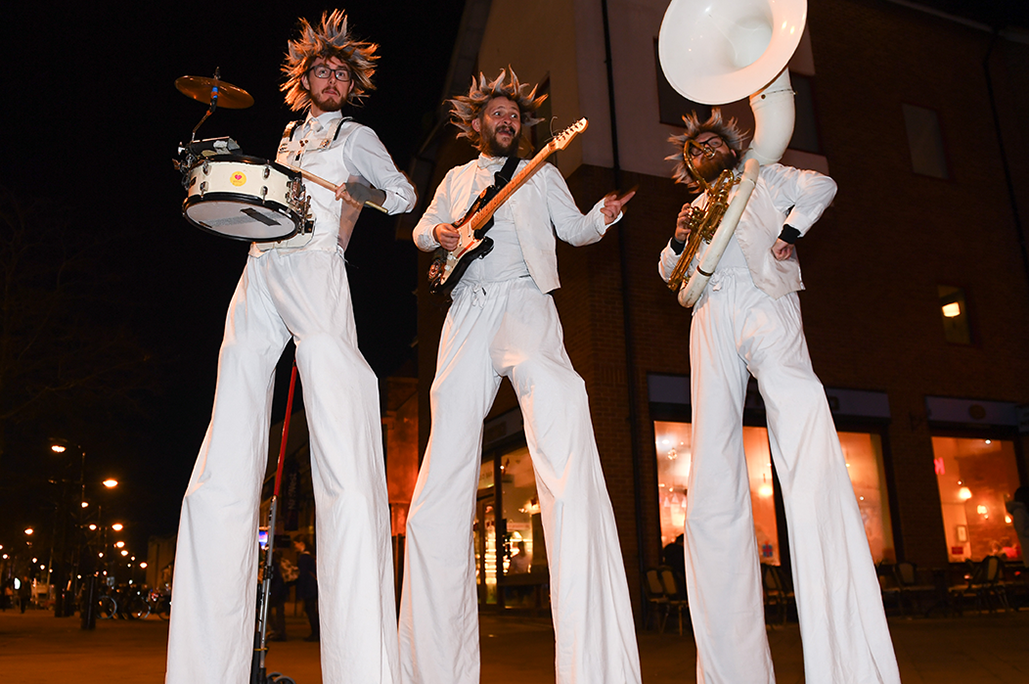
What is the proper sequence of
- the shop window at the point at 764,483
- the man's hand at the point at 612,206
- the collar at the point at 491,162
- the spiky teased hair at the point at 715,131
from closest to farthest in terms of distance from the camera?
the man's hand at the point at 612,206, the collar at the point at 491,162, the spiky teased hair at the point at 715,131, the shop window at the point at 764,483

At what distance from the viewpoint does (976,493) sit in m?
14.0

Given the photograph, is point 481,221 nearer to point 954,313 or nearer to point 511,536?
point 511,536

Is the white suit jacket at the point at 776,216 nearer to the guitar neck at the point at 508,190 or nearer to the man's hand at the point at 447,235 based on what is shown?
the guitar neck at the point at 508,190

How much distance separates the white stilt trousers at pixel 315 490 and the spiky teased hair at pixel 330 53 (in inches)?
37.3

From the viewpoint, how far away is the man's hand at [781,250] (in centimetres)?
400

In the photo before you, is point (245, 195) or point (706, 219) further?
point (706, 219)

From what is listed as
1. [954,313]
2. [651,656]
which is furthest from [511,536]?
[954,313]

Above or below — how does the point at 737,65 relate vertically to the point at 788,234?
above

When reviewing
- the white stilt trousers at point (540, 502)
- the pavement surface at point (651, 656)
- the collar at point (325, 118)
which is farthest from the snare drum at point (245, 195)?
the pavement surface at point (651, 656)

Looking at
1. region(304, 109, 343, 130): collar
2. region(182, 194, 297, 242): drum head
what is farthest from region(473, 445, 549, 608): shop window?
region(182, 194, 297, 242): drum head

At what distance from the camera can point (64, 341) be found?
60.8 ft

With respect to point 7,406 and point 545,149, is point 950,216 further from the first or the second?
point 7,406

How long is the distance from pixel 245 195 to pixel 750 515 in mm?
2519

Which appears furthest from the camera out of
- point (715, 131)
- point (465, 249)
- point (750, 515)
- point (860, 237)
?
point (860, 237)
